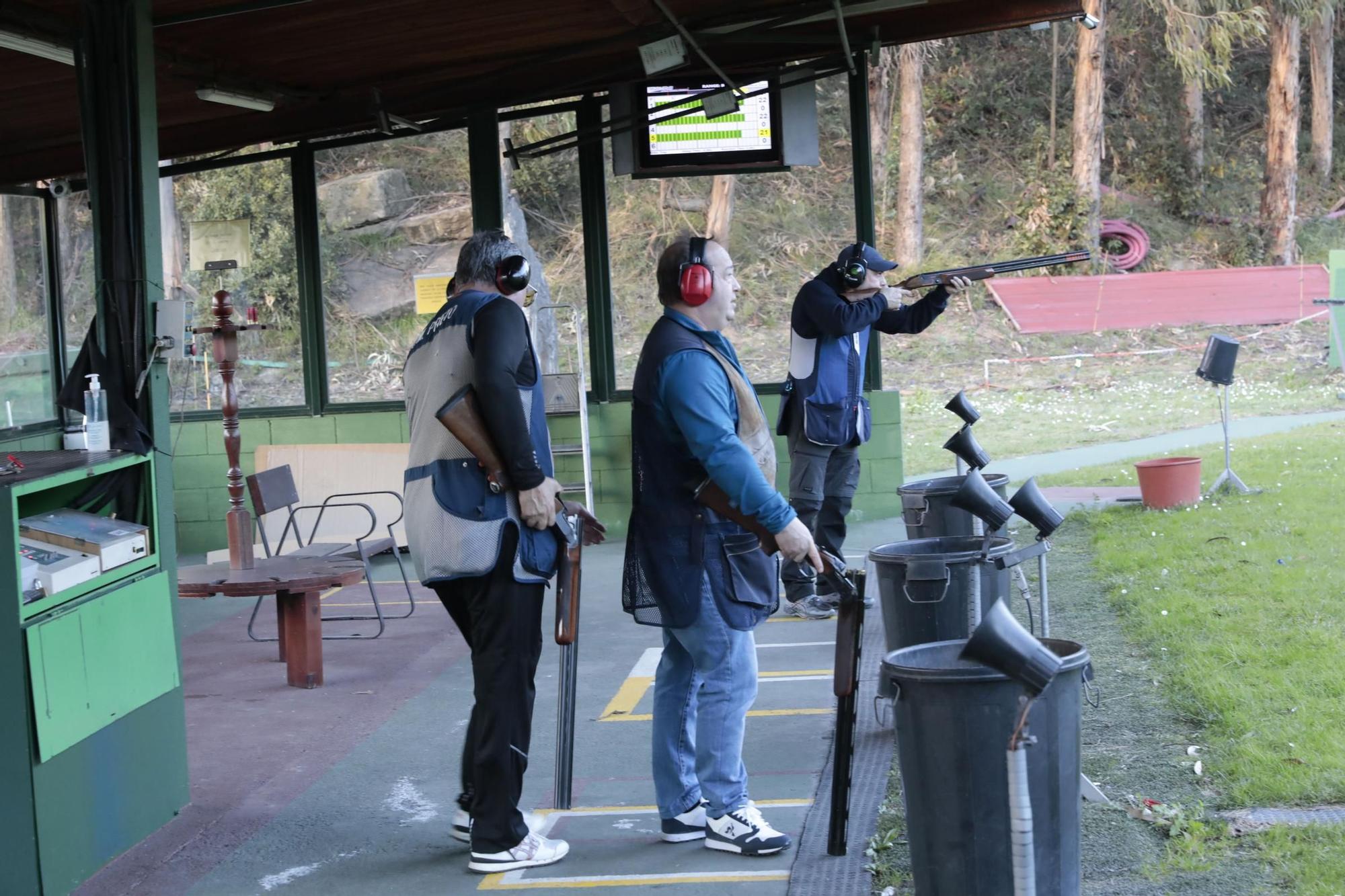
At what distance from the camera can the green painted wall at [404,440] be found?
1011 cm

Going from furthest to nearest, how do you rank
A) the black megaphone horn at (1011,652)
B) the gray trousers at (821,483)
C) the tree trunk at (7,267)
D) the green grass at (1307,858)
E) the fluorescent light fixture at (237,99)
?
the tree trunk at (7,267)
the fluorescent light fixture at (237,99)
the gray trousers at (821,483)
the green grass at (1307,858)
the black megaphone horn at (1011,652)

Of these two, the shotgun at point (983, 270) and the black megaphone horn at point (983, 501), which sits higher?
the shotgun at point (983, 270)

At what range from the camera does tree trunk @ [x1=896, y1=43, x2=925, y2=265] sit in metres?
22.7

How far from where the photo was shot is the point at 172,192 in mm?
10734

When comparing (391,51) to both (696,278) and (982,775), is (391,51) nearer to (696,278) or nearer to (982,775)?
(696,278)

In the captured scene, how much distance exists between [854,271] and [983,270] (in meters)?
1.12

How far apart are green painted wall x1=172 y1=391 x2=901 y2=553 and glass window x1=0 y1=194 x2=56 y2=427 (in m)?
1.08

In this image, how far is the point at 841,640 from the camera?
3986 mm

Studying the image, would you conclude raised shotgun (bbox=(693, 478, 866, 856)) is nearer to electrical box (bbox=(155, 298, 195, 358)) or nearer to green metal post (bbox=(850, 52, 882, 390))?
electrical box (bbox=(155, 298, 195, 358))

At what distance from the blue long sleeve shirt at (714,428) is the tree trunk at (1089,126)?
865 inches

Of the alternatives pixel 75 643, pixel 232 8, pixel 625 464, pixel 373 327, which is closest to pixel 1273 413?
pixel 625 464

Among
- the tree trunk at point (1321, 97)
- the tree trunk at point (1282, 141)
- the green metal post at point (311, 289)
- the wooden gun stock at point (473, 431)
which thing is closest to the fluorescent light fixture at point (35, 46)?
the wooden gun stock at point (473, 431)

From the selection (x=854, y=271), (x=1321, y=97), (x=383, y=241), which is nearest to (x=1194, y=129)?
(x=1321, y=97)

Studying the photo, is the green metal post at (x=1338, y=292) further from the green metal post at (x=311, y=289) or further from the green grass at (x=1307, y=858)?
the green grass at (x=1307, y=858)
